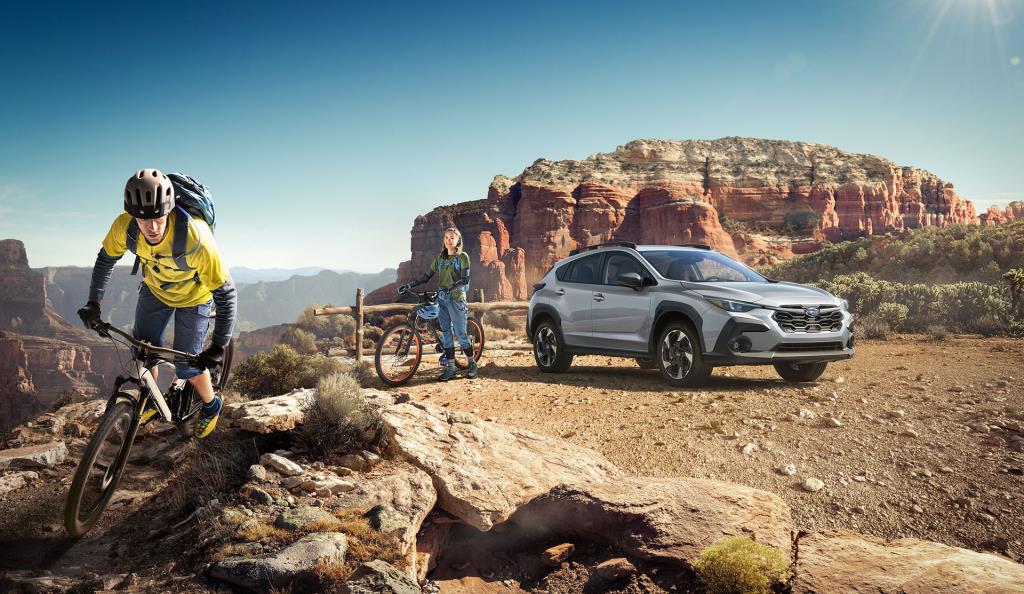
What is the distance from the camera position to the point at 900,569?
2.94m

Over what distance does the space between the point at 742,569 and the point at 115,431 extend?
372 centimetres

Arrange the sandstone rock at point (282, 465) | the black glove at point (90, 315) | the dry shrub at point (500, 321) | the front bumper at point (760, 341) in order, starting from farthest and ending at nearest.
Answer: the dry shrub at point (500, 321), the front bumper at point (760, 341), the sandstone rock at point (282, 465), the black glove at point (90, 315)

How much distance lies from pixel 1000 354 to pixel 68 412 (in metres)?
17.7

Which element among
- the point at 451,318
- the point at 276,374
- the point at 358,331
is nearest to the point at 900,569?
the point at 451,318

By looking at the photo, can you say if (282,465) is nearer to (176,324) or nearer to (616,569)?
(176,324)

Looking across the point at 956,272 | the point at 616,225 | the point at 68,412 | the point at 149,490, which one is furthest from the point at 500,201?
the point at 149,490

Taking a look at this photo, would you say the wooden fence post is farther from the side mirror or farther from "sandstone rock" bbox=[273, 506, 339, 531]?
"sandstone rock" bbox=[273, 506, 339, 531]

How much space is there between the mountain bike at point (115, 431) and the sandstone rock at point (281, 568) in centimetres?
83

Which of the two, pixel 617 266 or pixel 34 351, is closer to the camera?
pixel 617 266

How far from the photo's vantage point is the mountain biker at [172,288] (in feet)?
11.6

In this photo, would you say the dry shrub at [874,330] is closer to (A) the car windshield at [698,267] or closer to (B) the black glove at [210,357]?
(A) the car windshield at [698,267]

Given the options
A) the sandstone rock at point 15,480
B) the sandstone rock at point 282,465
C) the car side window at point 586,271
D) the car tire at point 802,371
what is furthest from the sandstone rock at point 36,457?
the car tire at point 802,371

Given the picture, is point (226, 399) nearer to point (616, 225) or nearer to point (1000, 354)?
point (1000, 354)

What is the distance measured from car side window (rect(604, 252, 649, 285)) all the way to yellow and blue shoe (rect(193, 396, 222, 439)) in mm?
6096
